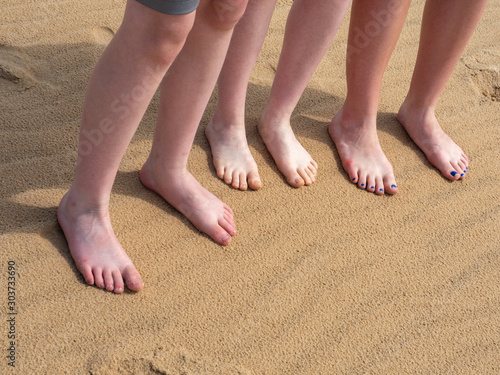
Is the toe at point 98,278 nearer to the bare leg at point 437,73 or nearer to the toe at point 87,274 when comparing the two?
the toe at point 87,274

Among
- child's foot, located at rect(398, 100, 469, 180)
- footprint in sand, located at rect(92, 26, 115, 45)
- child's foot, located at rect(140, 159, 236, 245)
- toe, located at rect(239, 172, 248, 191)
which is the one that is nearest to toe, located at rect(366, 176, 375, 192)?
child's foot, located at rect(398, 100, 469, 180)

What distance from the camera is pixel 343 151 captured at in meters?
2.35

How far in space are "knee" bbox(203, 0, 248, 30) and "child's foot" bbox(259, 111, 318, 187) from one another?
759mm

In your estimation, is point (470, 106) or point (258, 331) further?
point (470, 106)

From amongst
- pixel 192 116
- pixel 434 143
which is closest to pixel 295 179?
pixel 192 116

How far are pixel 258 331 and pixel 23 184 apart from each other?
0.96m

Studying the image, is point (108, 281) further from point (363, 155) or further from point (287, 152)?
point (363, 155)

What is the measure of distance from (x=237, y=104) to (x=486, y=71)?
161cm

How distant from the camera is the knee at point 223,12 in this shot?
4.96 ft

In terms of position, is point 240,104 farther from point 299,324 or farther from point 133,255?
point 299,324

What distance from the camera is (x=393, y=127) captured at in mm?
2600

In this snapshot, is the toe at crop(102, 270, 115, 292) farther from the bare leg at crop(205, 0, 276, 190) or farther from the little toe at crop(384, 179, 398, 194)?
the little toe at crop(384, 179, 398, 194)

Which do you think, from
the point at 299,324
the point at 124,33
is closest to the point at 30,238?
the point at 124,33

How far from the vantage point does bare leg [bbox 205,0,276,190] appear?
6.31 feet
